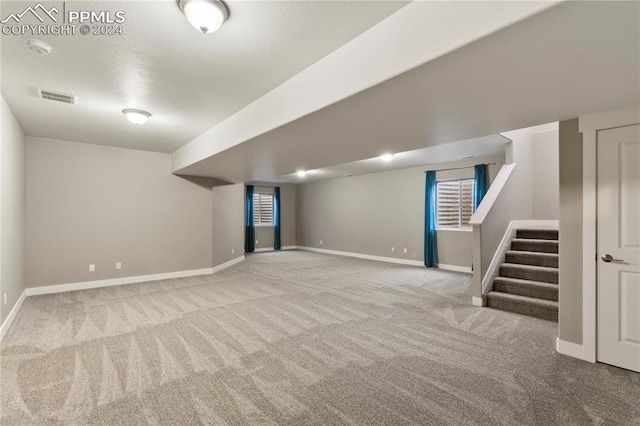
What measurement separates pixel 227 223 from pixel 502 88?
7074 millimetres

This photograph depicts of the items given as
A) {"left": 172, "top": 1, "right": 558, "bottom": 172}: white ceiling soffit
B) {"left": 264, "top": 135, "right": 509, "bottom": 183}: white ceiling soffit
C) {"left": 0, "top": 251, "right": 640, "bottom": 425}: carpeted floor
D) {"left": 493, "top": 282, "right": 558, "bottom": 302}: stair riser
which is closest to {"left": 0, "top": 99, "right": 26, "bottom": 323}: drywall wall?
{"left": 0, "top": 251, "right": 640, "bottom": 425}: carpeted floor

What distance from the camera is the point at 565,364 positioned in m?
2.72

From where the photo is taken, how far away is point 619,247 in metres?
2.68

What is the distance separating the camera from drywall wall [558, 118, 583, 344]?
2.88 metres

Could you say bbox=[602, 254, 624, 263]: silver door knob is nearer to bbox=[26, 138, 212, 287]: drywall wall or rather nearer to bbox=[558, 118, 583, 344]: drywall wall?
bbox=[558, 118, 583, 344]: drywall wall

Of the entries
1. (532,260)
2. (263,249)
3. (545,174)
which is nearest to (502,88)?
(532,260)

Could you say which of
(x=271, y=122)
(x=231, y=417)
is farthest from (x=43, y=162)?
(x=231, y=417)

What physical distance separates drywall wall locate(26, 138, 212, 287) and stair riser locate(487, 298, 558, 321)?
18.5 ft

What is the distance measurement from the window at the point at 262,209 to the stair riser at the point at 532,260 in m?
8.20

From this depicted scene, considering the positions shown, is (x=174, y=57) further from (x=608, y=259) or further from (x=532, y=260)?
(x=532, y=260)

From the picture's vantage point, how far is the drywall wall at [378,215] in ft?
24.2

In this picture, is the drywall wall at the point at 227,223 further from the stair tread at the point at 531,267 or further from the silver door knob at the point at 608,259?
the silver door knob at the point at 608,259

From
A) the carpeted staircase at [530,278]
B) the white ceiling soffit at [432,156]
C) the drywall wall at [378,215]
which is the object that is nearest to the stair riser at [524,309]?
the carpeted staircase at [530,278]

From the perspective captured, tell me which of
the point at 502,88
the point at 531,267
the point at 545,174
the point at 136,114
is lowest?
the point at 531,267
